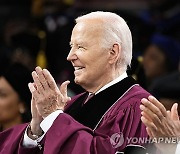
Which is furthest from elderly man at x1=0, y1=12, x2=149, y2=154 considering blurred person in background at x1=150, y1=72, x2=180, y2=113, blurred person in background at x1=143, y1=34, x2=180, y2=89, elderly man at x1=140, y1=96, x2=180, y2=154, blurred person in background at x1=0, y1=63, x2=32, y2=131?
blurred person in background at x1=143, y1=34, x2=180, y2=89

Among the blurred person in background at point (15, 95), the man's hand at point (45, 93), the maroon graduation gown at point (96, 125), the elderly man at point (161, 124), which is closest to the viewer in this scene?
the elderly man at point (161, 124)

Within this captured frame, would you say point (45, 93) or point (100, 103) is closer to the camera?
point (45, 93)

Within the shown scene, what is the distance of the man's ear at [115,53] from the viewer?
454 centimetres

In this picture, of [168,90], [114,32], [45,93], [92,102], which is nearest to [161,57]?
[168,90]

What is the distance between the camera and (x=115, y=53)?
4.55 m

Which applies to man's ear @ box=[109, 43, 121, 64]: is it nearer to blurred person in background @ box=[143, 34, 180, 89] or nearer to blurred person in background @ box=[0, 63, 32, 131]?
blurred person in background @ box=[0, 63, 32, 131]

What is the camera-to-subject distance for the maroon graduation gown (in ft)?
14.1

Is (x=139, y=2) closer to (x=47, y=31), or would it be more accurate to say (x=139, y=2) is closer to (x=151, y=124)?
(x=47, y=31)

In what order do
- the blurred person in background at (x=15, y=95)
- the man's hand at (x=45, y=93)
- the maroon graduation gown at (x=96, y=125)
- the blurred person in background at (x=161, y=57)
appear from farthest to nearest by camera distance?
the blurred person in background at (x=161, y=57) → the blurred person in background at (x=15, y=95) → the man's hand at (x=45, y=93) → the maroon graduation gown at (x=96, y=125)

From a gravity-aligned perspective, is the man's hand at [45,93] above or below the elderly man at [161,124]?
above

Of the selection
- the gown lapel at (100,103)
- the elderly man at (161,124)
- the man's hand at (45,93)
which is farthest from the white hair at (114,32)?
the elderly man at (161,124)

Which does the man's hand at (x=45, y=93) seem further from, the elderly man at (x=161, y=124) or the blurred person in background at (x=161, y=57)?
the blurred person in background at (x=161, y=57)

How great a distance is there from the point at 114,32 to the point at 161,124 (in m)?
0.68

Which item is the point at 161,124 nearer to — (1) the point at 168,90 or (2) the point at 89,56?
(2) the point at 89,56
